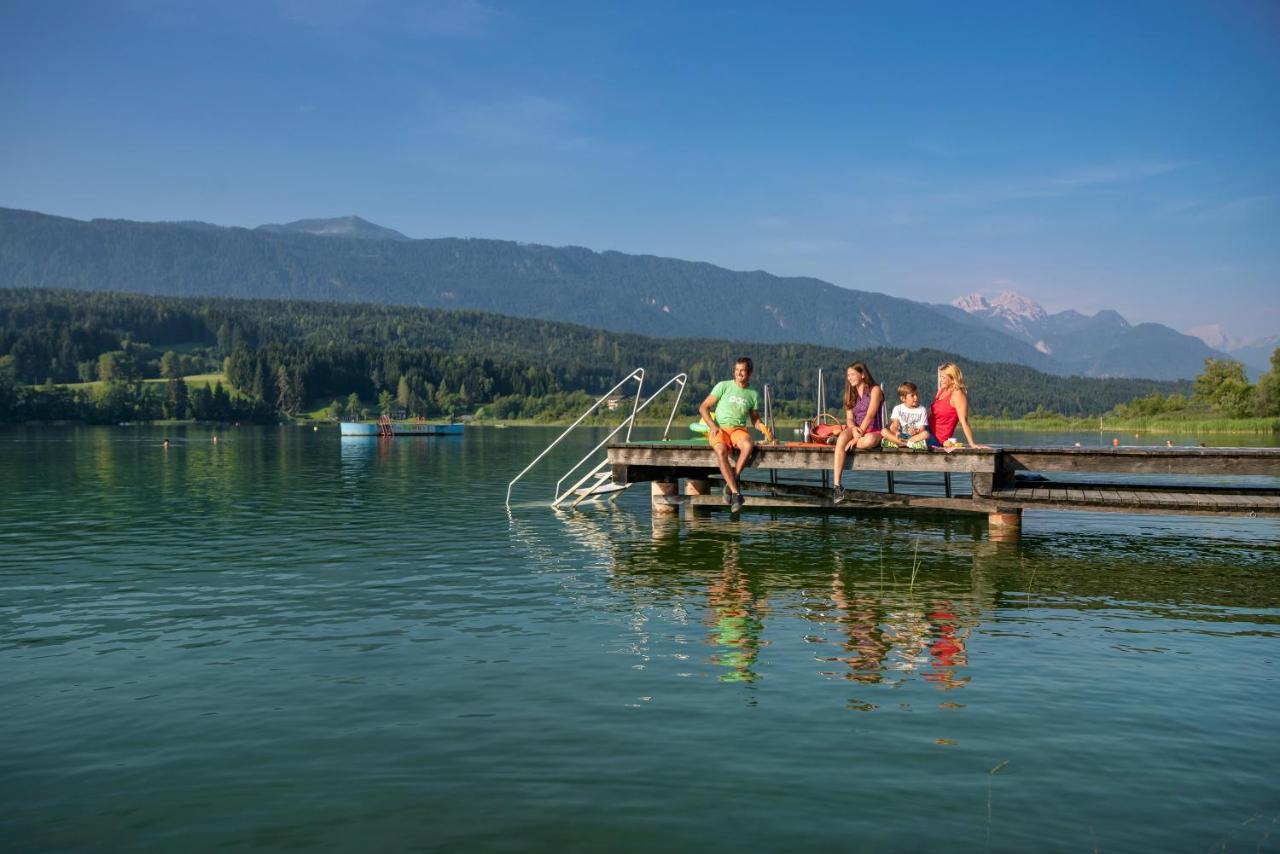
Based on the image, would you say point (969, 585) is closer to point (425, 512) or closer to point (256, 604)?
point (256, 604)

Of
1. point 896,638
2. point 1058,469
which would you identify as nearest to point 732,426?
point 1058,469

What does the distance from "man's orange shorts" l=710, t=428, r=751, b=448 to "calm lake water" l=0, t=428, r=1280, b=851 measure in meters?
2.76

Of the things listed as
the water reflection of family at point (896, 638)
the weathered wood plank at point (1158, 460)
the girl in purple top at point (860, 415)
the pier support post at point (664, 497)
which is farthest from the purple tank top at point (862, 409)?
the water reflection of family at point (896, 638)

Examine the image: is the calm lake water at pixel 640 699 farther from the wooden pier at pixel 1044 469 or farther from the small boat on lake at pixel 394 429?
the small boat on lake at pixel 394 429

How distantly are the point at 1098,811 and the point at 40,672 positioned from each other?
10.9m

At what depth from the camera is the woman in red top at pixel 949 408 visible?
2216 cm

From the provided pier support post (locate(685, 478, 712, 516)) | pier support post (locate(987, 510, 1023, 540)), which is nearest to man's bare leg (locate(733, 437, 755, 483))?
pier support post (locate(685, 478, 712, 516))

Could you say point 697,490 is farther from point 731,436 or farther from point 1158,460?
point 1158,460

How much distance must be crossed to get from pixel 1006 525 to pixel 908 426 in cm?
301

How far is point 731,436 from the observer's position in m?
23.9

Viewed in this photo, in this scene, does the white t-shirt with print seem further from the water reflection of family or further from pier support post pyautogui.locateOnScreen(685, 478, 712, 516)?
the water reflection of family

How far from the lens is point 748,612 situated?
1510cm

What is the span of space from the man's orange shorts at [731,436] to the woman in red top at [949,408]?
13.8ft

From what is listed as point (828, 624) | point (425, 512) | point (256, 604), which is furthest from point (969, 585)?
point (425, 512)
